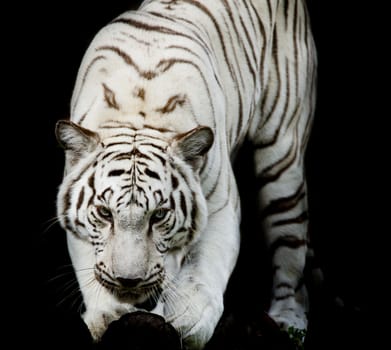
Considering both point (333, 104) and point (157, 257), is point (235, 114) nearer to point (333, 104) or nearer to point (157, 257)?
point (157, 257)

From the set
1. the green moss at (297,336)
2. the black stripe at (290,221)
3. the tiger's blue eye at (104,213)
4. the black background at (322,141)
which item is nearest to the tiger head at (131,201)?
the tiger's blue eye at (104,213)

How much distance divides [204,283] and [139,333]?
1.53ft

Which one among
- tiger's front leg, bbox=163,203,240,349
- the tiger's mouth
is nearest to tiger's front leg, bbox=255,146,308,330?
tiger's front leg, bbox=163,203,240,349

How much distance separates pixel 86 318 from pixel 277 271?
1641 millimetres

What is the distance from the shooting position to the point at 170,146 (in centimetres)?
491

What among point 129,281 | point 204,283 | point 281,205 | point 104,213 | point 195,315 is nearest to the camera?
point 129,281

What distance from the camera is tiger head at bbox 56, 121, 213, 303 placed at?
4613mm

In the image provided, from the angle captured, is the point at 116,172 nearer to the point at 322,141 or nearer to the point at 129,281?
the point at 129,281

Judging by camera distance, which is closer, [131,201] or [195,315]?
[131,201]

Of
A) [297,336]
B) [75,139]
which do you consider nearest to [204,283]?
[75,139]

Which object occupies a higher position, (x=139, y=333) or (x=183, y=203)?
(x=183, y=203)

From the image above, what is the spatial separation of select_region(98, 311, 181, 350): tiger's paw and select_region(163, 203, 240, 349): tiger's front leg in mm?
156

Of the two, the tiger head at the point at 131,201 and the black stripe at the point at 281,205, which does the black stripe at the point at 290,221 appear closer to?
the black stripe at the point at 281,205

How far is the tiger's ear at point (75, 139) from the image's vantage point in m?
4.78
